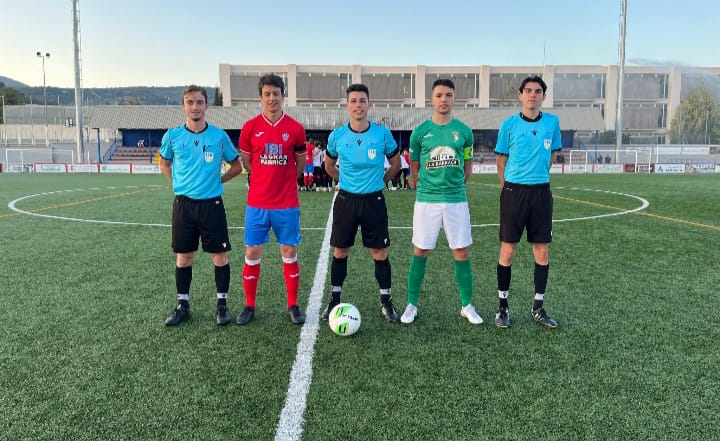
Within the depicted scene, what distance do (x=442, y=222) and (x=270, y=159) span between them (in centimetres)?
163

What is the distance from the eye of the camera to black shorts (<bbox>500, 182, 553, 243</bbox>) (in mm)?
4457

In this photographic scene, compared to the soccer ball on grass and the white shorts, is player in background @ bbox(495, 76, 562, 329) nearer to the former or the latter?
the white shorts

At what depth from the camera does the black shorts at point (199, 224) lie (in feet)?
14.7

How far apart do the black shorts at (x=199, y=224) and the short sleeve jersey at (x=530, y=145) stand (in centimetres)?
261

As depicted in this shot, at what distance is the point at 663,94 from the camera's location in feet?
221

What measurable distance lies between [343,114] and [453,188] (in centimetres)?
4354

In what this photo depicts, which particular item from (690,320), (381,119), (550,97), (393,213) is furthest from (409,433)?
(550,97)

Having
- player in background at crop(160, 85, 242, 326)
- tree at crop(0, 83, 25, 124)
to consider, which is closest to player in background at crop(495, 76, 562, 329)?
player in background at crop(160, 85, 242, 326)

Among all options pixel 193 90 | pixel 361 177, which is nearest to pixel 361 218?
pixel 361 177

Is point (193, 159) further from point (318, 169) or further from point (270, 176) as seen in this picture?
point (318, 169)

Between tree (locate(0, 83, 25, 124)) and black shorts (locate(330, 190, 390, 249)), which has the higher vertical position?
tree (locate(0, 83, 25, 124))

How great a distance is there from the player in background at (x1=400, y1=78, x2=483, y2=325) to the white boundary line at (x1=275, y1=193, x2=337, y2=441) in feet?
2.77

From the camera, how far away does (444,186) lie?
175 inches

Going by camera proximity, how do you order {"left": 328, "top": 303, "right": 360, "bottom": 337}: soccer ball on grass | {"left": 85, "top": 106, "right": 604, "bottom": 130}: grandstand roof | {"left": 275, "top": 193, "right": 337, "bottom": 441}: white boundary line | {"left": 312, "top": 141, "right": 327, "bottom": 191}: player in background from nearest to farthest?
{"left": 275, "top": 193, "right": 337, "bottom": 441}: white boundary line, {"left": 328, "top": 303, "right": 360, "bottom": 337}: soccer ball on grass, {"left": 312, "top": 141, "right": 327, "bottom": 191}: player in background, {"left": 85, "top": 106, "right": 604, "bottom": 130}: grandstand roof
